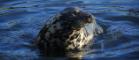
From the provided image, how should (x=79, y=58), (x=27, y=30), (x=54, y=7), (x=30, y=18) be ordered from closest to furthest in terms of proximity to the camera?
(x=79, y=58) → (x=27, y=30) → (x=30, y=18) → (x=54, y=7)

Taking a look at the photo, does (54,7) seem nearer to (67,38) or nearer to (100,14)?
(100,14)

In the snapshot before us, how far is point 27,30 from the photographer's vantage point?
32.1 ft

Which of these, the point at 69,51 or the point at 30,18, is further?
the point at 30,18

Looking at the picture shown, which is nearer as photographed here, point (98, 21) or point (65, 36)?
point (65, 36)

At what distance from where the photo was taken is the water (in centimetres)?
827

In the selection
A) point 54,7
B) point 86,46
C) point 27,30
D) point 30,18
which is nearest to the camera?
point 86,46

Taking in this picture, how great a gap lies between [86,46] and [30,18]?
8.50ft

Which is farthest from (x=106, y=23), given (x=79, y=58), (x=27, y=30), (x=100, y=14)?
(x=79, y=58)

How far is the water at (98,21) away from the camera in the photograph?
8273 millimetres

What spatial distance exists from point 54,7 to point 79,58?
12.8 ft

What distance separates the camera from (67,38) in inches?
324

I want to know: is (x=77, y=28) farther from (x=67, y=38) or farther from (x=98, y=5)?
(x=98, y=5)

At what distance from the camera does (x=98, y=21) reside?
410 inches

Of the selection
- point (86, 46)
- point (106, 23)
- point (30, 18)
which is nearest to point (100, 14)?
point (106, 23)
